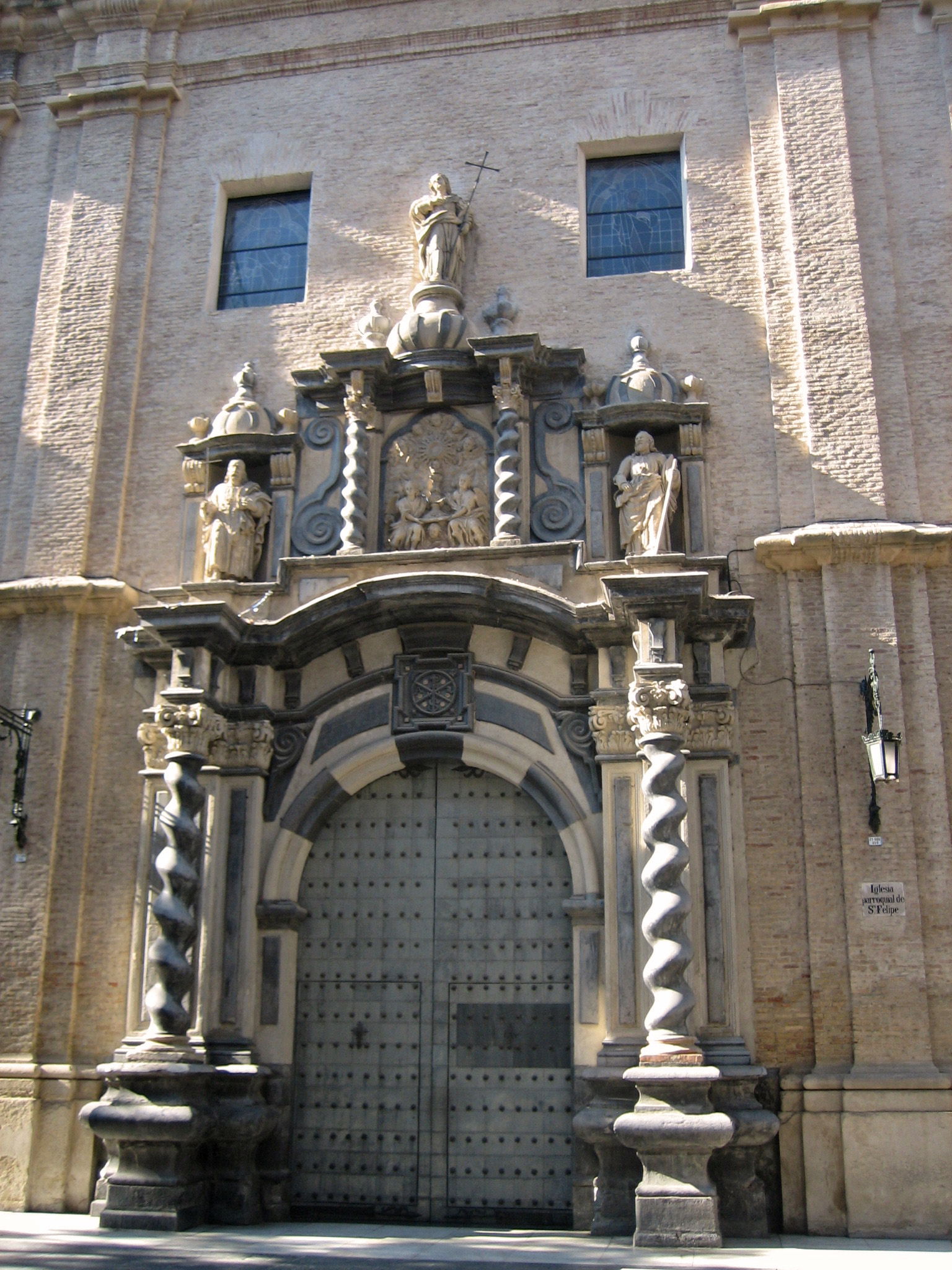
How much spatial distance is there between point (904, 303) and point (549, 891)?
19.5ft

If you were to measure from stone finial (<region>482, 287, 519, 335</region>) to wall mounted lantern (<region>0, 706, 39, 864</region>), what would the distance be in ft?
17.4

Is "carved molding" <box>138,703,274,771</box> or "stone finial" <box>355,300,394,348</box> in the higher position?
"stone finial" <box>355,300,394,348</box>

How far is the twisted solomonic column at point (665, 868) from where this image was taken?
9211mm

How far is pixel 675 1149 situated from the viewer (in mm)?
8820

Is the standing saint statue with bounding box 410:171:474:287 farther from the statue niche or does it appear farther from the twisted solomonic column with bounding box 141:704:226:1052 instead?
the twisted solomonic column with bounding box 141:704:226:1052

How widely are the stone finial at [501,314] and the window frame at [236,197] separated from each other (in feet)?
6.60

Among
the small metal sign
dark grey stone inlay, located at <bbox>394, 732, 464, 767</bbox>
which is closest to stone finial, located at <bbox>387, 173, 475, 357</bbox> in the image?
dark grey stone inlay, located at <bbox>394, 732, 464, 767</bbox>

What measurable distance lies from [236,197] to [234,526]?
4.13 metres

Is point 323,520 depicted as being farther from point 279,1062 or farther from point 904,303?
point 904,303

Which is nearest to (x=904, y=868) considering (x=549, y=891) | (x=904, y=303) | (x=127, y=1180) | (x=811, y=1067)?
(x=811, y=1067)

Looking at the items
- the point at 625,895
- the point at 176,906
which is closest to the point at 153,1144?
the point at 176,906

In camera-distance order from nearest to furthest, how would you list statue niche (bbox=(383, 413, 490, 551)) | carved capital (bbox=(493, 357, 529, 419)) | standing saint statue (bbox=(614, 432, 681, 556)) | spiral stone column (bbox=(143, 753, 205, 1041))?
spiral stone column (bbox=(143, 753, 205, 1041)) < standing saint statue (bbox=(614, 432, 681, 556)) < statue niche (bbox=(383, 413, 490, 551)) < carved capital (bbox=(493, 357, 529, 419))

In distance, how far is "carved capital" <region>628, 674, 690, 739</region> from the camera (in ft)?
32.4

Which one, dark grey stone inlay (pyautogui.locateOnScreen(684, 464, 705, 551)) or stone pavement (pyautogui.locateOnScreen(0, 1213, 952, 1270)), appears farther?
dark grey stone inlay (pyautogui.locateOnScreen(684, 464, 705, 551))
